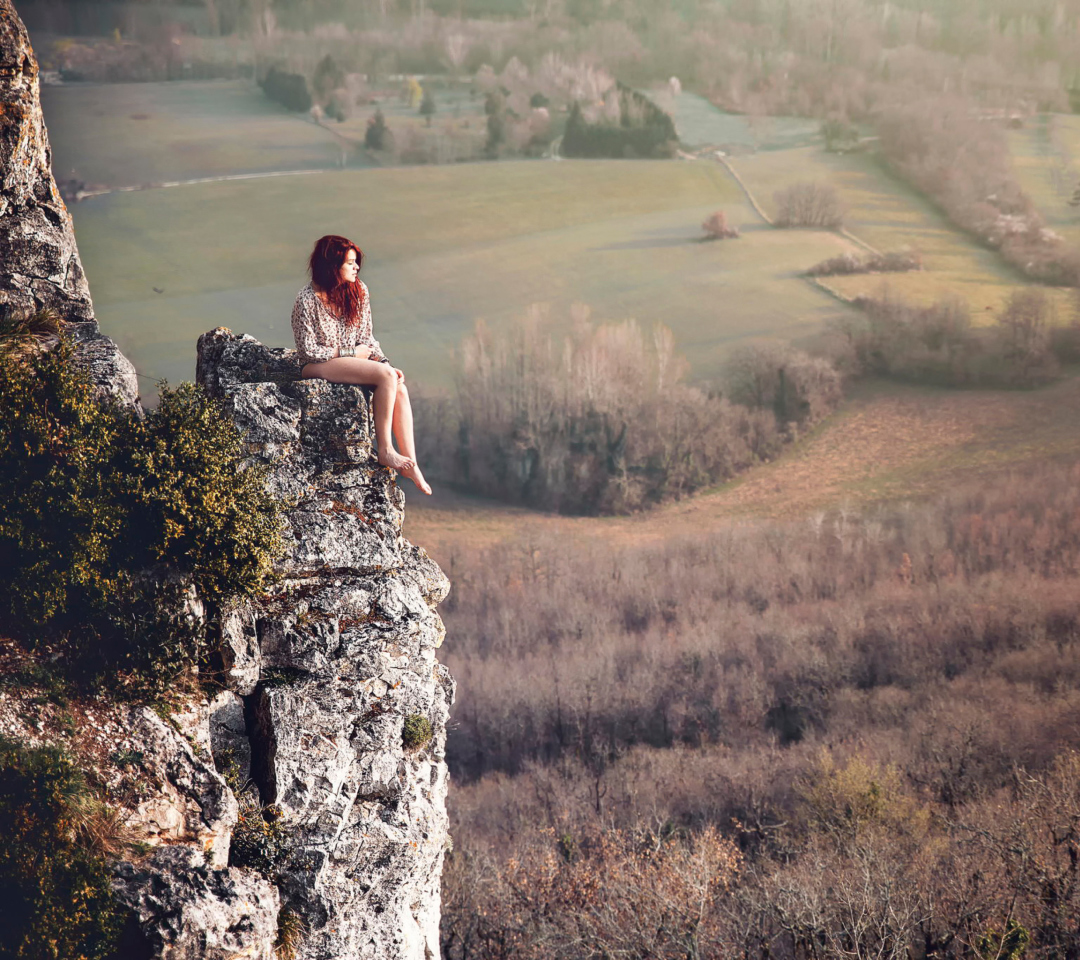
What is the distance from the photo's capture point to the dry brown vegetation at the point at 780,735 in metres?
28.5

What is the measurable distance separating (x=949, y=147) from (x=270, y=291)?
1884 inches

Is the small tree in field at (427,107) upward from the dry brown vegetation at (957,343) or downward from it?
upward

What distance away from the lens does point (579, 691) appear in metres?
56.6

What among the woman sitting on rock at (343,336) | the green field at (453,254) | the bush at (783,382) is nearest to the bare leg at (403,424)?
the woman sitting on rock at (343,336)

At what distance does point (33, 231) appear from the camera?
13.9m

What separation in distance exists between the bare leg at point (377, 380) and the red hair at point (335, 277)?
1.82 ft

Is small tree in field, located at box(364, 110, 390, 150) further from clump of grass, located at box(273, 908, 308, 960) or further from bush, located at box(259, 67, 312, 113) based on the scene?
clump of grass, located at box(273, 908, 308, 960)

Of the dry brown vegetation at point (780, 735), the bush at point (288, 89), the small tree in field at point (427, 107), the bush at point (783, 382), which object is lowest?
the dry brown vegetation at point (780, 735)

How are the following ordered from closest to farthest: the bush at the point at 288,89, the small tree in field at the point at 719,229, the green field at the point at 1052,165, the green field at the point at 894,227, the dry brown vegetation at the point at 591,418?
the green field at the point at 1052,165
the dry brown vegetation at the point at 591,418
the green field at the point at 894,227
the small tree in field at the point at 719,229
the bush at the point at 288,89

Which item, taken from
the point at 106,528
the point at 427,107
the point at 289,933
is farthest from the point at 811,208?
the point at 289,933

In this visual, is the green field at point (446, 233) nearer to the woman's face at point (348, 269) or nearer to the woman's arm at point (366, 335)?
the woman's arm at point (366, 335)

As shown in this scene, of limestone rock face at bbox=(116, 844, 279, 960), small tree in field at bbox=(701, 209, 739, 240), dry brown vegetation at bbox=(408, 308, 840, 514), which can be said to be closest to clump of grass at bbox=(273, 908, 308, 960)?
limestone rock face at bbox=(116, 844, 279, 960)

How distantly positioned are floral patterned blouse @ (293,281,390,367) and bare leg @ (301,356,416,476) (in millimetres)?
140

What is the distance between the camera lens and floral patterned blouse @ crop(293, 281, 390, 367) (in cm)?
1361
